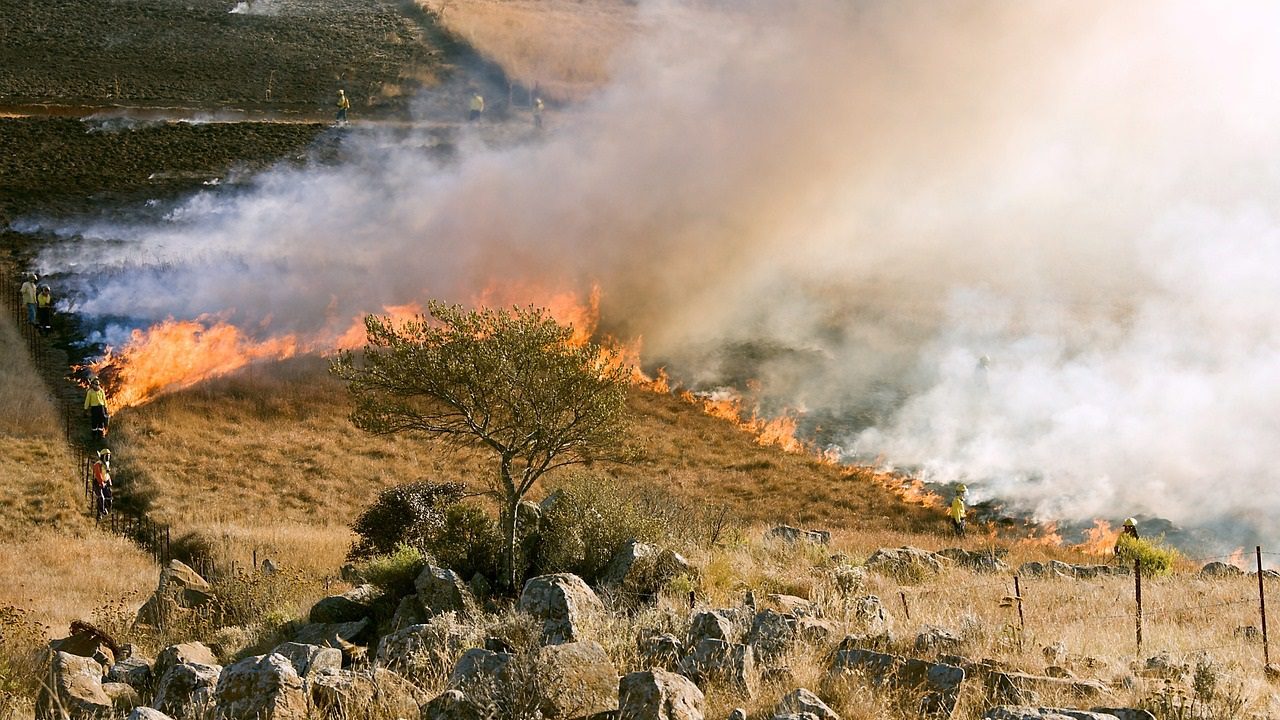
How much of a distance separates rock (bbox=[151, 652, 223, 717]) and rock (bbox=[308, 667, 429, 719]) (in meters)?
1.15

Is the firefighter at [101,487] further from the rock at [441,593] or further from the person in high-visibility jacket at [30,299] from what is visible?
the rock at [441,593]

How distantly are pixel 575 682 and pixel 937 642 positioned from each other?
4453mm

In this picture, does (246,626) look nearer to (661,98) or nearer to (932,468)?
(932,468)

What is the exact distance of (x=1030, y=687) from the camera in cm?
1131

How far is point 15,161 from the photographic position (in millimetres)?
61594

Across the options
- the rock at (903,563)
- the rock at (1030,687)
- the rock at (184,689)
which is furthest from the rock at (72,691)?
the rock at (903,563)

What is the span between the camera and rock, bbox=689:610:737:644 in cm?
1335

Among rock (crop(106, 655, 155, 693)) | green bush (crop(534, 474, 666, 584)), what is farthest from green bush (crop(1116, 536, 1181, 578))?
rock (crop(106, 655, 155, 693))

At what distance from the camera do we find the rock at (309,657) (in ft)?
42.0

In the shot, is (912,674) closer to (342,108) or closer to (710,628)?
(710,628)

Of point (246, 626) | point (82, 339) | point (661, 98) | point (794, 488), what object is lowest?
point (82, 339)

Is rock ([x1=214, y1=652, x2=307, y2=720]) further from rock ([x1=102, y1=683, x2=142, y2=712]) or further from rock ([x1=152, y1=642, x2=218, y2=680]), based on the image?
rock ([x1=152, y1=642, x2=218, y2=680])

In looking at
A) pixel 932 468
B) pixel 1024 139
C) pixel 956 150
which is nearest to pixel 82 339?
pixel 932 468

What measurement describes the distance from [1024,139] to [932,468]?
3546cm
